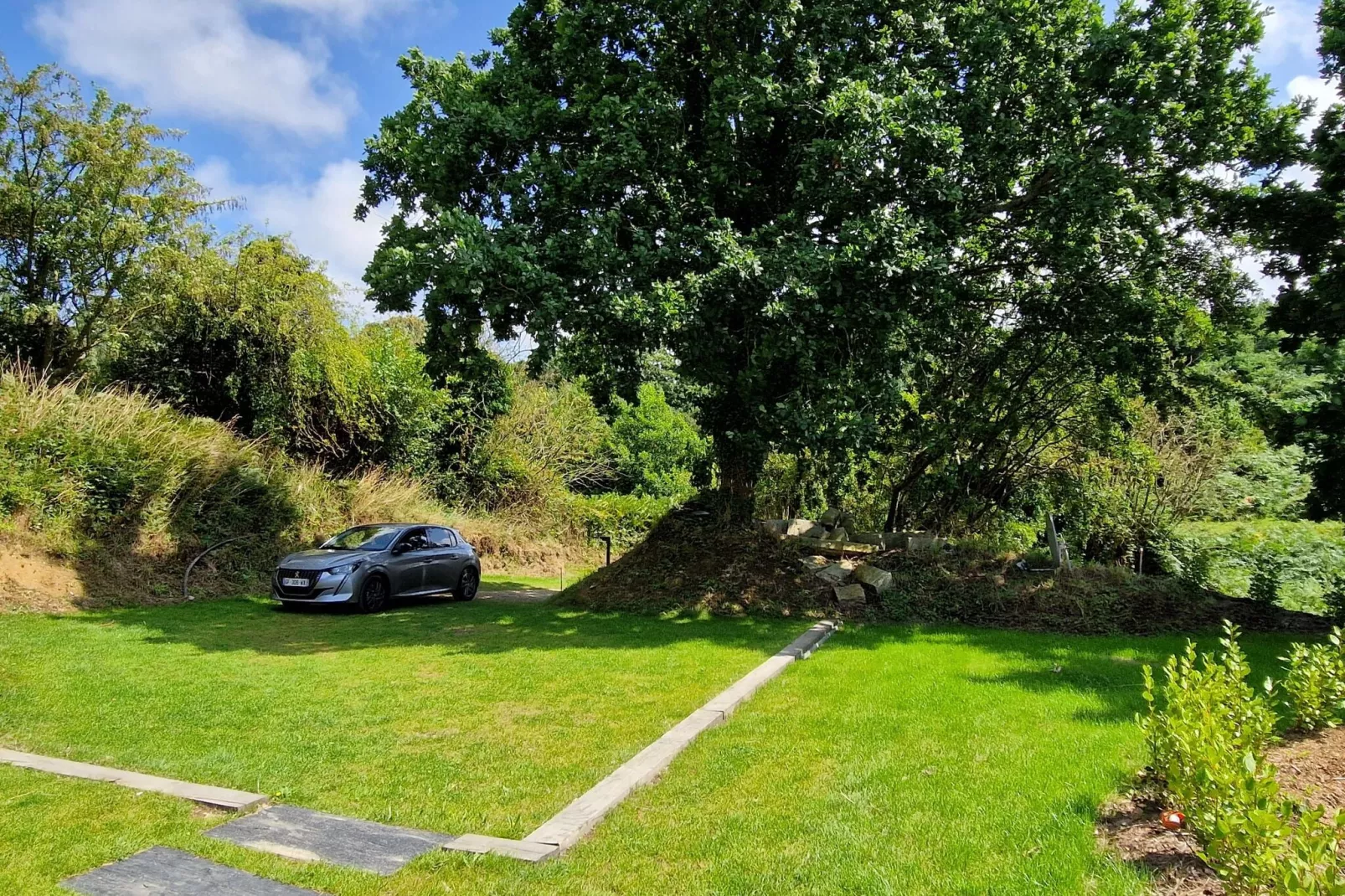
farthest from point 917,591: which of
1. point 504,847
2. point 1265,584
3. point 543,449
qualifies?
point 543,449

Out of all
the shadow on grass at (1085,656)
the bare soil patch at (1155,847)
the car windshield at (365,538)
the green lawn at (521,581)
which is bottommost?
the green lawn at (521,581)

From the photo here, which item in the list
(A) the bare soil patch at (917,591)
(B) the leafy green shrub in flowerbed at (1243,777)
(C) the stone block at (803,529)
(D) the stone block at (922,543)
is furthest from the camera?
(C) the stone block at (803,529)

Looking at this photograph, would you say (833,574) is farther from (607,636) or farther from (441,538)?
(441,538)

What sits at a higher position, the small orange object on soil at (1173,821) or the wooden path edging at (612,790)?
the small orange object on soil at (1173,821)

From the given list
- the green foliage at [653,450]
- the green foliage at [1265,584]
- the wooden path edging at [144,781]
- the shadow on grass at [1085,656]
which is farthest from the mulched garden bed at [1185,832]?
the green foliage at [653,450]

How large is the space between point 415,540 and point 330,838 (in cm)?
1080

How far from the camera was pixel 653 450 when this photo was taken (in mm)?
30438

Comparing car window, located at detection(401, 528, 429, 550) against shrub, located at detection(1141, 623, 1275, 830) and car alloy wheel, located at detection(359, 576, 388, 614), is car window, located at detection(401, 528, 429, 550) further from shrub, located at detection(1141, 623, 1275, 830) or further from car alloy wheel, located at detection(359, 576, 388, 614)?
shrub, located at detection(1141, 623, 1275, 830)

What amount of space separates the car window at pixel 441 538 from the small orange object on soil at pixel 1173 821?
12865 mm

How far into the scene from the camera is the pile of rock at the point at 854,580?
1209cm

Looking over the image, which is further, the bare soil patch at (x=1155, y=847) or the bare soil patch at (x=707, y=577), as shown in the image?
→ the bare soil patch at (x=707, y=577)

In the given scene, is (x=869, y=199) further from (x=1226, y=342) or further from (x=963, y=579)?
(x=1226, y=342)

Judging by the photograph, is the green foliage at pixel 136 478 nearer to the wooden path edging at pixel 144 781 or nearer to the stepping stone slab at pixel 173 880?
the wooden path edging at pixel 144 781

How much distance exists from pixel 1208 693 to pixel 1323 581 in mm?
14292
